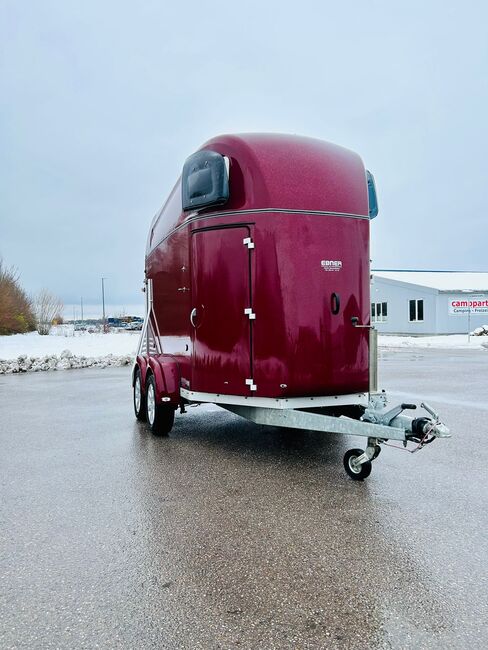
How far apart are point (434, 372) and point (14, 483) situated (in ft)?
42.1

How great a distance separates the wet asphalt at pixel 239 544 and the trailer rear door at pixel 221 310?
99 cm

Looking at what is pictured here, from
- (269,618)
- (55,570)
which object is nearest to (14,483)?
(55,570)

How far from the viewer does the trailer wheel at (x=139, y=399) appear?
8.29m

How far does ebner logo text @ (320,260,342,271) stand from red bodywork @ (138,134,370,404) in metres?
0.02

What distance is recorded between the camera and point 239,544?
147 inches

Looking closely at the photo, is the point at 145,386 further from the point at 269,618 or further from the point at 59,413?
the point at 269,618

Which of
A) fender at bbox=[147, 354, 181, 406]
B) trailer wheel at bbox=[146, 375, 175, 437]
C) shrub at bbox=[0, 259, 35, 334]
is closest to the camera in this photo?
fender at bbox=[147, 354, 181, 406]

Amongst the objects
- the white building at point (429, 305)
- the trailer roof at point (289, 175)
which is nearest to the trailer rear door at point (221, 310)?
the trailer roof at point (289, 175)

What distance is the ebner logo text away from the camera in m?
5.64

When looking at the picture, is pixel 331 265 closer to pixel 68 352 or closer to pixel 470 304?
pixel 68 352

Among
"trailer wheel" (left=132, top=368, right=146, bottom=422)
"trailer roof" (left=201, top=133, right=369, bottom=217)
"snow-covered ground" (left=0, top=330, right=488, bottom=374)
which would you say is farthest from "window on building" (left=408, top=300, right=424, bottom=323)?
"trailer roof" (left=201, top=133, right=369, bottom=217)

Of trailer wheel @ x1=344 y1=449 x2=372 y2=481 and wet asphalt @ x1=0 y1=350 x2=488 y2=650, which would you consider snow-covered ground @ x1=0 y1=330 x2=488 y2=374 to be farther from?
trailer wheel @ x1=344 y1=449 x2=372 y2=481

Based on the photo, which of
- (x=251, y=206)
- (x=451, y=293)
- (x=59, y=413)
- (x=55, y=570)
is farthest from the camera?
(x=451, y=293)

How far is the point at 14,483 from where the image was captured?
525cm
